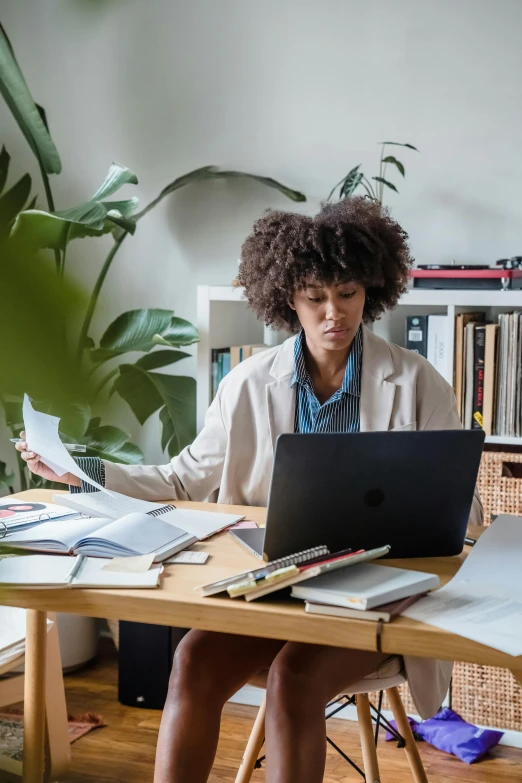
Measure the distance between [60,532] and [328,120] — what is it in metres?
1.86

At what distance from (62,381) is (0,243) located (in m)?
0.04

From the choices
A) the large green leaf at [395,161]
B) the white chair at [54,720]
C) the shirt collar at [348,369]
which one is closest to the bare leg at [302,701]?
the shirt collar at [348,369]

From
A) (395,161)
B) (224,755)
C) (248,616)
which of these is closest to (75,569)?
(248,616)

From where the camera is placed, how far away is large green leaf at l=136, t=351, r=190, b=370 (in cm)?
274

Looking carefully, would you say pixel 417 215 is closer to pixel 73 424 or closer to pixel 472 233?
pixel 472 233

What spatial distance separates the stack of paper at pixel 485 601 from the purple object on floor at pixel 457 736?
1113mm

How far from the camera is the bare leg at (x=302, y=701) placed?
133cm

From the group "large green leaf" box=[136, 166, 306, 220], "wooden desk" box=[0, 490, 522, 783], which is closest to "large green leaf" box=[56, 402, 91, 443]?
"wooden desk" box=[0, 490, 522, 783]

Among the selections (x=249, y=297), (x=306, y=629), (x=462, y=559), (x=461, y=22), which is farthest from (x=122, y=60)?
(x=461, y=22)

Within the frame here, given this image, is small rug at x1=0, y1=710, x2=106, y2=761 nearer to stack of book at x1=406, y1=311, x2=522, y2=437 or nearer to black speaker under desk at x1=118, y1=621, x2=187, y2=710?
black speaker under desk at x1=118, y1=621, x2=187, y2=710

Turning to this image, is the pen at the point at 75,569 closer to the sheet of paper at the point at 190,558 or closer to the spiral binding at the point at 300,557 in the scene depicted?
the sheet of paper at the point at 190,558

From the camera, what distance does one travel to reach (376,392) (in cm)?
186

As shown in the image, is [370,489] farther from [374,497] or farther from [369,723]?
[369,723]

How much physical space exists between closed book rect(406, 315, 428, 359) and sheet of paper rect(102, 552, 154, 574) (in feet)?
4.56
